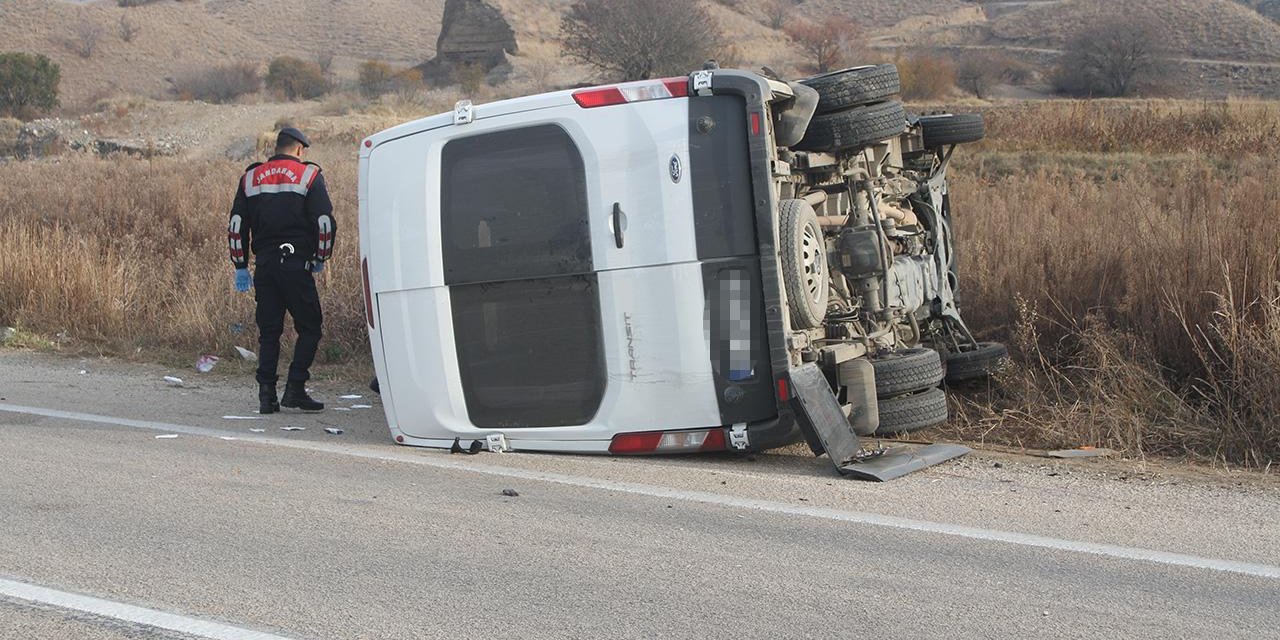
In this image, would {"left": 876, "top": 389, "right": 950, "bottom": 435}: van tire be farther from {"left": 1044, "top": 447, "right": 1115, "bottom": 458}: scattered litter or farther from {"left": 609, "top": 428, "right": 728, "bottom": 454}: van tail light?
{"left": 609, "top": 428, "right": 728, "bottom": 454}: van tail light

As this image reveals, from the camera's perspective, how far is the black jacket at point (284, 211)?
8.45 meters

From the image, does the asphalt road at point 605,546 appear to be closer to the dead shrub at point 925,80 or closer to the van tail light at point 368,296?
the van tail light at point 368,296

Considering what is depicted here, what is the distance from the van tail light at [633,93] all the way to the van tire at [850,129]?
1.33 m

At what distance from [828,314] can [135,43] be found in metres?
70.9

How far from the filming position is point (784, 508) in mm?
5742

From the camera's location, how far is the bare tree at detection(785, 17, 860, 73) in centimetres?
5606

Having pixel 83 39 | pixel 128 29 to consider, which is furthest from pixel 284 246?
pixel 128 29

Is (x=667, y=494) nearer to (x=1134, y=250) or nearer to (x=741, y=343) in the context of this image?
(x=741, y=343)

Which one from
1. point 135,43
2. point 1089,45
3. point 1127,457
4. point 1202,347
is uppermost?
point 135,43

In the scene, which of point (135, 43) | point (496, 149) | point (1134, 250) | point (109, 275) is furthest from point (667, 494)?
point (135, 43)

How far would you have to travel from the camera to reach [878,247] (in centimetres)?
727

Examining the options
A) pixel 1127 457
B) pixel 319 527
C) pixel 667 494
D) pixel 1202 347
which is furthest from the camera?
pixel 1202 347

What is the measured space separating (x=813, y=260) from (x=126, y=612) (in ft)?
12.3

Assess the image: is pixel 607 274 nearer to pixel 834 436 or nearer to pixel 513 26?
pixel 834 436
